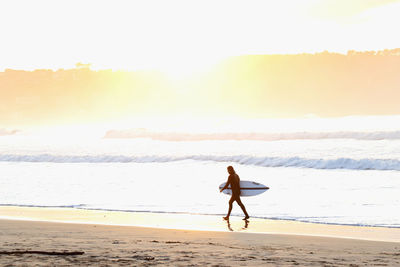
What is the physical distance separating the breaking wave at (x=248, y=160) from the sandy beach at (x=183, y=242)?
21666 mm

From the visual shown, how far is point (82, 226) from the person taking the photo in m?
12.5

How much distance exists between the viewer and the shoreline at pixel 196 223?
1178 centimetres

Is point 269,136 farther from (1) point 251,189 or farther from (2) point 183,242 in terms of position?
(2) point 183,242

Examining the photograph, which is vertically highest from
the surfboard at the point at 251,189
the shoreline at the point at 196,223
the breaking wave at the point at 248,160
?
the breaking wave at the point at 248,160

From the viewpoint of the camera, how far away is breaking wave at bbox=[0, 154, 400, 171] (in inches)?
1341

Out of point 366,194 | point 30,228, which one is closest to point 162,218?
point 30,228

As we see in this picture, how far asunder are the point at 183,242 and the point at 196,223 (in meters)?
3.23

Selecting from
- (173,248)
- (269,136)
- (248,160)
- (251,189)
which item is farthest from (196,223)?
(269,136)

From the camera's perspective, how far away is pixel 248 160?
41.2 m

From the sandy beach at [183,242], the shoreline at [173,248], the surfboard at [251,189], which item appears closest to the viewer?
the shoreline at [173,248]

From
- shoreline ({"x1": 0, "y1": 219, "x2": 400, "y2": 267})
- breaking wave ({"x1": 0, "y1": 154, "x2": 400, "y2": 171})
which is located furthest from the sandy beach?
breaking wave ({"x1": 0, "y1": 154, "x2": 400, "y2": 171})

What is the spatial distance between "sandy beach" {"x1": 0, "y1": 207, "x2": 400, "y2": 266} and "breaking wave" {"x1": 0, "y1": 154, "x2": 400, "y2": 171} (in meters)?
21.7

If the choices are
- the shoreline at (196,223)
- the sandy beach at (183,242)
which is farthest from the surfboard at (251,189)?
the sandy beach at (183,242)

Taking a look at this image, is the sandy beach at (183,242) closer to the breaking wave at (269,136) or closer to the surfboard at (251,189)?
the surfboard at (251,189)
